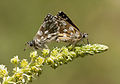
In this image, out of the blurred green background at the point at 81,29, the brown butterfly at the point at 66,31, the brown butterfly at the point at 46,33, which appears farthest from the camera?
the blurred green background at the point at 81,29

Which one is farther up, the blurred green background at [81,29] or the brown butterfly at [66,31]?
the blurred green background at [81,29]

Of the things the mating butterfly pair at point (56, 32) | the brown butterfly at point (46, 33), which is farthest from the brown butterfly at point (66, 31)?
the brown butterfly at point (46, 33)

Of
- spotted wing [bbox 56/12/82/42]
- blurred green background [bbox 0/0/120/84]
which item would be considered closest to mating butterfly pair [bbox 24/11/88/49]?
spotted wing [bbox 56/12/82/42]

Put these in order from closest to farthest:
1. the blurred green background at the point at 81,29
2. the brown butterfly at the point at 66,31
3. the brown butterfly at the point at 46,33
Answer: the brown butterfly at the point at 46,33
the brown butterfly at the point at 66,31
the blurred green background at the point at 81,29

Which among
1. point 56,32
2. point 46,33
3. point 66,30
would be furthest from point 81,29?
point 46,33

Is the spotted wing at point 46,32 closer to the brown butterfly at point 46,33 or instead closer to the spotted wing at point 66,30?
the brown butterfly at point 46,33

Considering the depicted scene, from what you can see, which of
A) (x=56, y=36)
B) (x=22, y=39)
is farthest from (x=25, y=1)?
(x=56, y=36)

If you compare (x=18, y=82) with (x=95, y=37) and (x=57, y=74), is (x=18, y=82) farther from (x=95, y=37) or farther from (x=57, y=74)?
(x=95, y=37)
